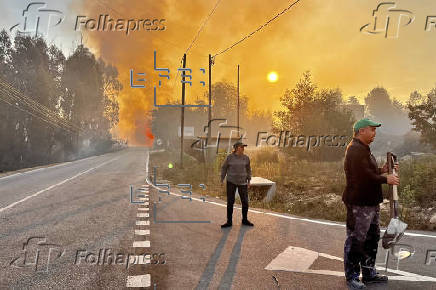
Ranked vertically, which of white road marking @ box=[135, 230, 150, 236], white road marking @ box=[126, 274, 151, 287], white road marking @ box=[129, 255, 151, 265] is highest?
white road marking @ box=[126, 274, 151, 287]

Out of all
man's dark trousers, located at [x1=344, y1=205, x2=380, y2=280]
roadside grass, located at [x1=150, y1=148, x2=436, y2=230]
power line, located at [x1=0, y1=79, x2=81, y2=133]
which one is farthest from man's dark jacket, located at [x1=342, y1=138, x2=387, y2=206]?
power line, located at [x1=0, y1=79, x2=81, y2=133]

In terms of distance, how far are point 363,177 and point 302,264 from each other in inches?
67.7

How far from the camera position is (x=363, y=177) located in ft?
13.1

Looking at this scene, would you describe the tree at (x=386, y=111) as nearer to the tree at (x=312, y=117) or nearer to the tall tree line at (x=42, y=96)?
the tall tree line at (x=42, y=96)

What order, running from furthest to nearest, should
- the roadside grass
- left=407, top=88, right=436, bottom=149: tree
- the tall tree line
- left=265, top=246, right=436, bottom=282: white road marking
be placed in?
the tall tree line < left=407, top=88, right=436, bottom=149: tree < the roadside grass < left=265, top=246, right=436, bottom=282: white road marking

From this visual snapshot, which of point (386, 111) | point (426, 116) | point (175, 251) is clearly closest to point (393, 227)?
point (175, 251)

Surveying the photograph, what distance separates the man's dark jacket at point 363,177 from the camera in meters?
3.95

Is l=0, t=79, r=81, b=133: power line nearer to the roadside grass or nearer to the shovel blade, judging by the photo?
the roadside grass

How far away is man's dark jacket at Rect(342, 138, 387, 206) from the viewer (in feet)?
13.0

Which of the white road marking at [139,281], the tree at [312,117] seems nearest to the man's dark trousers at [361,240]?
the white road marking at [139,281]

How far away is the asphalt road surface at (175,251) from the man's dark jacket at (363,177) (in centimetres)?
113

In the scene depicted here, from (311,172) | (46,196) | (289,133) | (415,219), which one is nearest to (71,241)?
(46,196)

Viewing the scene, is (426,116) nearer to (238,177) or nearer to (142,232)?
(238,177)

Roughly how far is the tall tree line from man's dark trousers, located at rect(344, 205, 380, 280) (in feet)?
125
